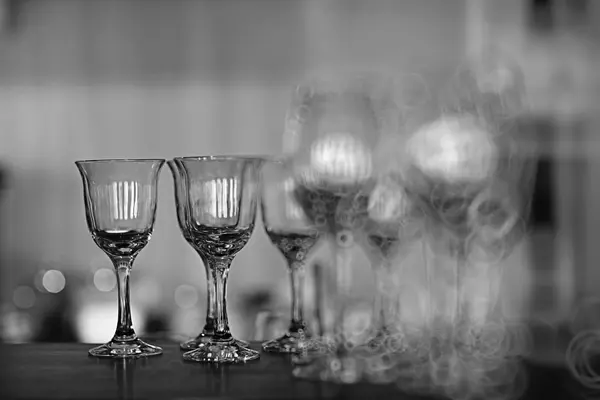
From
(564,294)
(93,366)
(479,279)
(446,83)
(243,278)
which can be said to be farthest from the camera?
(243,278)

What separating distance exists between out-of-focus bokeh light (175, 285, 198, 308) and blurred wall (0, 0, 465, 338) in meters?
0.07

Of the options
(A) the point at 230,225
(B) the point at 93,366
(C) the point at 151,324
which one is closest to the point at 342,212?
(A) the point at 230,225

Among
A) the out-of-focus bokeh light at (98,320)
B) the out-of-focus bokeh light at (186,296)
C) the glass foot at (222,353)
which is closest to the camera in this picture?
the glass foot at (222,353)

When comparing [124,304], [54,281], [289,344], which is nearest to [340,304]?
[289,344]

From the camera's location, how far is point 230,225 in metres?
0.70

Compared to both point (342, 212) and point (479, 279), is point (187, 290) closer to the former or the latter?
point (479, 279)

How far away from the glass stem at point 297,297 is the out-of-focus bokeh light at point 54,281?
1799 mm

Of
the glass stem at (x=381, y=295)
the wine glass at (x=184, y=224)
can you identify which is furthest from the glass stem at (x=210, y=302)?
the glass stem at (x=381, y=295)

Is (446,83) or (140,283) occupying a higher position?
(446,83)

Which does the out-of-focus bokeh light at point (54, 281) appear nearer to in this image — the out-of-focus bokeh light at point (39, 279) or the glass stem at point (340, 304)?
the out-of-focus bokeh light at point (39, 279)

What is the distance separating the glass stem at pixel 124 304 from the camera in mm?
709

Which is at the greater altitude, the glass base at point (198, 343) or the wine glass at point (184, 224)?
the wine glass at point (184, 224)

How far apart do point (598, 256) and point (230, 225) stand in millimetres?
1873

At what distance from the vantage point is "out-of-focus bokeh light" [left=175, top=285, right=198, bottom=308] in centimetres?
248
